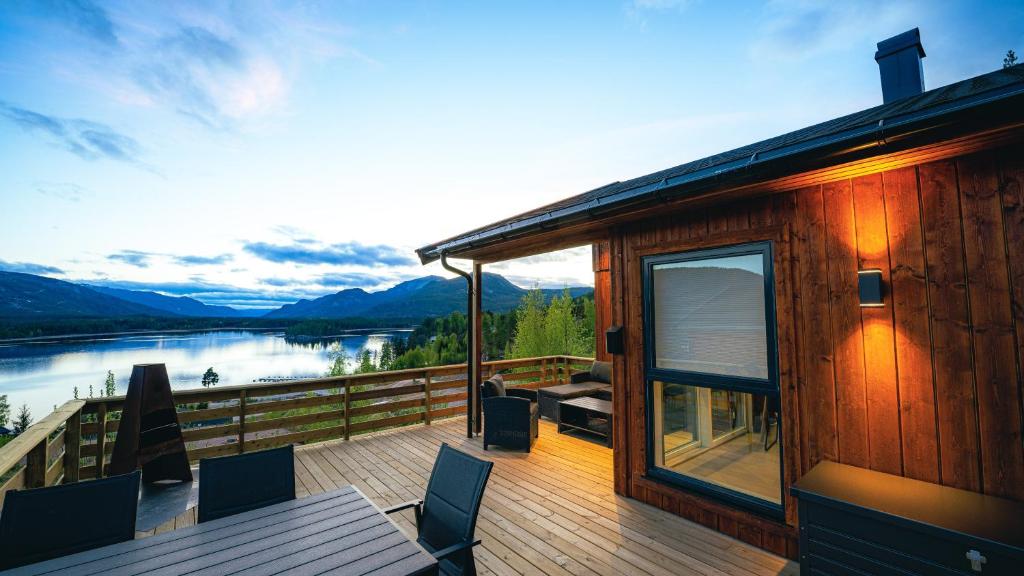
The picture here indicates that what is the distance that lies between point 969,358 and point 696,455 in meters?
1.94

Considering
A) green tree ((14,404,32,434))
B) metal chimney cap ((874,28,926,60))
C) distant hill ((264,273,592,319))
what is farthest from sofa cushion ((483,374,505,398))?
distant hill ((264,273,592,319))

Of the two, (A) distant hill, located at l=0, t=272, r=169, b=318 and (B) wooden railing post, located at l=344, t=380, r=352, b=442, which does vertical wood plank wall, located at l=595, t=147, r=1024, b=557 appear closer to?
(B) wooden railing post, located at l=344, t=380, r=352, b=442

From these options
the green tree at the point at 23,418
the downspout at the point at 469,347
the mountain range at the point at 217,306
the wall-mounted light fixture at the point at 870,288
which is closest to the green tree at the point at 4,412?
the green tree at the point at 23,418

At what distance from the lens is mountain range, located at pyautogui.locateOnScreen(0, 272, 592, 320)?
1794 cm

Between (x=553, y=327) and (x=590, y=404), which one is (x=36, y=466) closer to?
(x=590, y=404)

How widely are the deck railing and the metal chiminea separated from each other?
0.41m

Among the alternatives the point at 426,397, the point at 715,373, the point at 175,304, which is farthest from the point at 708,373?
the point at 175,304

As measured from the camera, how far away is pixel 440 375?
21.7 feet

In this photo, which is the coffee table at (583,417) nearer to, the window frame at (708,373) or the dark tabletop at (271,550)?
the window frame at (708,373)

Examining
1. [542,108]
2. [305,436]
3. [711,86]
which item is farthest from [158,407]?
[711,86]

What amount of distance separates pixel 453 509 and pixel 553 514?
66.0 inches

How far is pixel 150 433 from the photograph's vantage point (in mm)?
3533

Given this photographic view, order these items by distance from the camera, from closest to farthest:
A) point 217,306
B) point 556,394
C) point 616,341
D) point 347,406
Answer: point 616,341
point 347,406
point 556,394
point 217,306

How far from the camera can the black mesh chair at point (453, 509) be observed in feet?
6.22
